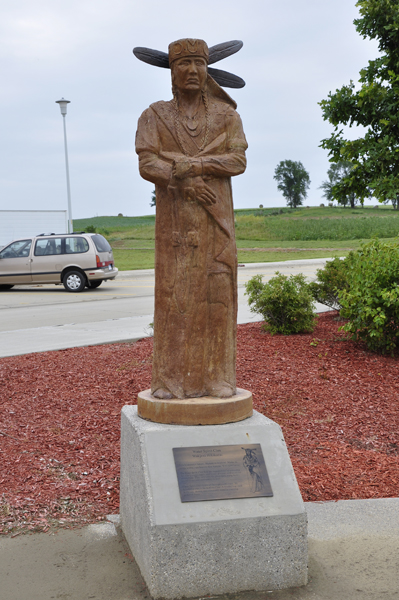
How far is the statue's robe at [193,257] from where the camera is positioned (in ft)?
12.2

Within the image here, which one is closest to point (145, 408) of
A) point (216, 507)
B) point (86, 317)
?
point (216, 507)

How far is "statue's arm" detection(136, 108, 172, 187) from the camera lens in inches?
146

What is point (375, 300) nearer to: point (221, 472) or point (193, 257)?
point (193, 257)

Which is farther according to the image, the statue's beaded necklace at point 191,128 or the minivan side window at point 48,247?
the minivan side window at point 48,247

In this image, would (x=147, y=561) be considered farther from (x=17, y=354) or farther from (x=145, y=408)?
(x=17, y=354)

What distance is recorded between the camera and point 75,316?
503 inches

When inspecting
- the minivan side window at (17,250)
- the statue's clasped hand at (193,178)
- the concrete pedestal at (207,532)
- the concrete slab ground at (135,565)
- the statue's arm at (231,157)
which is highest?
the statue's arm at (231,157)

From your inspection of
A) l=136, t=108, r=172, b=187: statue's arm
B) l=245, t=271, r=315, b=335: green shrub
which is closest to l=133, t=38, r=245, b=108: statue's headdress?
l=136, t=108, r=172, b=187: statue's arm

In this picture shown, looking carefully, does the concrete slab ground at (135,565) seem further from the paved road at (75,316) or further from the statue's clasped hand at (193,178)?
the paved road at (75,316)

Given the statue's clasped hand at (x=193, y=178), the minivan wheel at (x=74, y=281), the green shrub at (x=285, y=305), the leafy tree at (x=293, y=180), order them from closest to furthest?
1. the statue's clasped hand at (x=193, y=178)
2. the green shrub at (x=285, y=305)
3. the minivan wheel at (x=74, y=281)
4. the leafy tree at (x=293, y=180)

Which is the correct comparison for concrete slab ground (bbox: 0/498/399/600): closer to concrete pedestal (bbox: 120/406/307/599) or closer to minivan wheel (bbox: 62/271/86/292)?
concrete pedestal (bbox: 120/406/307/599)

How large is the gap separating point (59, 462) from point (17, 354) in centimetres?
403

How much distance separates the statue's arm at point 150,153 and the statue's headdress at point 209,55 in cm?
35

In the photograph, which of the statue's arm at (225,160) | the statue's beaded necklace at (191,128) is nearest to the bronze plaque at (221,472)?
the statue's arm at (225,160)
